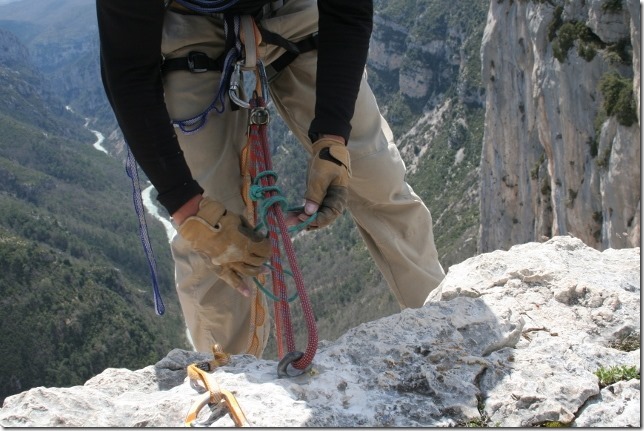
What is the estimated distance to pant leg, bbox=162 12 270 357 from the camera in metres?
3.42

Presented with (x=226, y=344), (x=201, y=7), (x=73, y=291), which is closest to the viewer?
(x=201, y=7)

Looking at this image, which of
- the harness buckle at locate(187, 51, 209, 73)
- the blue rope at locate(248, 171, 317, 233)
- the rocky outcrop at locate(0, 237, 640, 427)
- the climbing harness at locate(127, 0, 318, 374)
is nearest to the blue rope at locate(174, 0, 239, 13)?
the climbing harness at locate(127, 0, 318, 374)

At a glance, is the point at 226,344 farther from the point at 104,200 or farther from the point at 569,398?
the point at 104,200

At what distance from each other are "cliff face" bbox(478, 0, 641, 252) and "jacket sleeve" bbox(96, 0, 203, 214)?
13.2 meters

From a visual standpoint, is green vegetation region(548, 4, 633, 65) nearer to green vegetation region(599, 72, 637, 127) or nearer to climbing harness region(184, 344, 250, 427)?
green vegetation region(599, 72, 637, 127)

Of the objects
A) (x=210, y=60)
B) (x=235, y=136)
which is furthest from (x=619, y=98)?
(x=210, y=60)

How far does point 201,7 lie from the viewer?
10.6 ft

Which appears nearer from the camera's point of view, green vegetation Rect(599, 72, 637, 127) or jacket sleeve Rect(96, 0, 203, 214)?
jacket sleeve Rect(96, 0, 203, 214)

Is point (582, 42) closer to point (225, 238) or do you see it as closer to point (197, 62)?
point (197, 62)

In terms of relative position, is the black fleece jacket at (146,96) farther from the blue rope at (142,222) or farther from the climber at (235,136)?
the blue rope at (142,222)

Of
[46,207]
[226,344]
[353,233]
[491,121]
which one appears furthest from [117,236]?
[226,344]

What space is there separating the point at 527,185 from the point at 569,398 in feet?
80.6

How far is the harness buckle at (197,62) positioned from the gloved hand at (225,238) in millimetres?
879

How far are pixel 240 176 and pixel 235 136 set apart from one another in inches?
9.2
